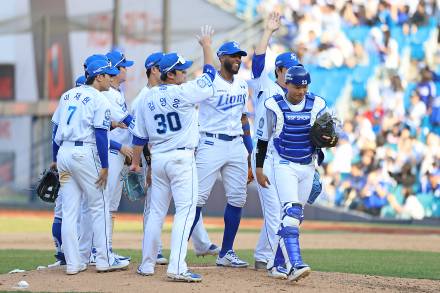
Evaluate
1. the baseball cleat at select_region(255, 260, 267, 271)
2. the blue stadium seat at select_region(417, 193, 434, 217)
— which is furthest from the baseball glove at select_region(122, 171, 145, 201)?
the blue stadium seat at select_region(417, 193, 434, 217)

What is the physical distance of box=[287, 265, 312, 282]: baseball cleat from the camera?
300 inches

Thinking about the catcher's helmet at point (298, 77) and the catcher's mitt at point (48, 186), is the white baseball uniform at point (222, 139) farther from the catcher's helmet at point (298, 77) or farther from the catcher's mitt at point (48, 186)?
the catcher's mitt at point (48, 186)

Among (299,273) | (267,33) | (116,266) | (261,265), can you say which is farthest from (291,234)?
(267,33)

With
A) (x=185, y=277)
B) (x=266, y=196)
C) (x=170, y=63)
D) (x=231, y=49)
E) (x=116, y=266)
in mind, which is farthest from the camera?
(x=231, y=49)

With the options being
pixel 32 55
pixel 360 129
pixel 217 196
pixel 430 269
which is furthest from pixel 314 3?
pixel 430 269

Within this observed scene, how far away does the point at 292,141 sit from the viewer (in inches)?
319

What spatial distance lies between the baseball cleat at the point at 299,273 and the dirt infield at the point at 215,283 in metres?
0.08

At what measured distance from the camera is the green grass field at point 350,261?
996cm

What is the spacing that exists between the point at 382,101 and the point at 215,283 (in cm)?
1279

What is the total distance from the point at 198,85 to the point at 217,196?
45.8ft

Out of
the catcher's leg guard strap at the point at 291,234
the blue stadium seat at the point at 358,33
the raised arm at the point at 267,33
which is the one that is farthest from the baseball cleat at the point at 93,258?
the blue stadium seat at the point at 358,33

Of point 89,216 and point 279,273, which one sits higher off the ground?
point 89,216

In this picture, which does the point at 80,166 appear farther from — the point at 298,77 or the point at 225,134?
the point at 298,77

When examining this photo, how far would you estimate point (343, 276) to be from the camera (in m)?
8.77
